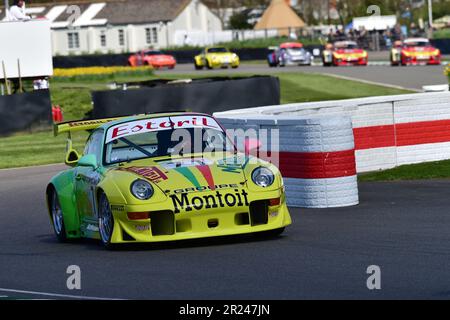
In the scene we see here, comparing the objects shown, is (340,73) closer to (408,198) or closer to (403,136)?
(403,136)

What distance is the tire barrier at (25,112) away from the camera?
29.9 m

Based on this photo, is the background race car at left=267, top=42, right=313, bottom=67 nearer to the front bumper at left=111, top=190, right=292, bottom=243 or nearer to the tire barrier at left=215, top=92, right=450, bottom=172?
the tire barrier at left=215, top=92, right=450, bottom=172

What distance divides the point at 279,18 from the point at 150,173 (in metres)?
102

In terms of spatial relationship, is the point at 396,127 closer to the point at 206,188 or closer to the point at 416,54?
the point at 206,188

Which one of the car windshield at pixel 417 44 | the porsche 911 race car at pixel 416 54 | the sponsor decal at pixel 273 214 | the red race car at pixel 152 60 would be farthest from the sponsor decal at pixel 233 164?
the red race car at pixel 152 60

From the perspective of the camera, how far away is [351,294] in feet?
25.7

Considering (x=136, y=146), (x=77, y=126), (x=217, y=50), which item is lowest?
(x=217, y=50)

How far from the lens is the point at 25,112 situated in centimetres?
3048

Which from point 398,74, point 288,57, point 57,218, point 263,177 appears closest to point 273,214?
point 263,177

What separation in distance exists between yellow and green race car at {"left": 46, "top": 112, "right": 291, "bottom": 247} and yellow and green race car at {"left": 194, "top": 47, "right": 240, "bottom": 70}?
52698mm

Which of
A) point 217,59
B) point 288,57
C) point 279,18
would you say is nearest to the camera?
point 288,57

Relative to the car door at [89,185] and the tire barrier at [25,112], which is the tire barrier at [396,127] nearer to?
the car door at [89,185]

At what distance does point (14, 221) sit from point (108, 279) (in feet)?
18.1
